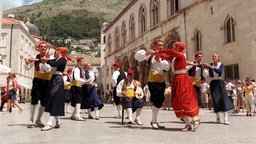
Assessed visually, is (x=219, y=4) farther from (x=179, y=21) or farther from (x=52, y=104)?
(x=52, y=104)

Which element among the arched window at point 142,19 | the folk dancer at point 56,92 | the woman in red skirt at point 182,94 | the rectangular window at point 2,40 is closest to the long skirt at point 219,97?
the woman in red skirt at point 182,94

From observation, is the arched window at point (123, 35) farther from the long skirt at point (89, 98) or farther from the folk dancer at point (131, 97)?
the folk dancer at point (131, 97)

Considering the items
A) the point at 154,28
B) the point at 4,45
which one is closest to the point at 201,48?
the point at 154,28

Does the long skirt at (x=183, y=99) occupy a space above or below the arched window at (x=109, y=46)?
below

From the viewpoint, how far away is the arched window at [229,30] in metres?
16.8

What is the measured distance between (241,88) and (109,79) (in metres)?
31.2

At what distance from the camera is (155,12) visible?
2775 cm

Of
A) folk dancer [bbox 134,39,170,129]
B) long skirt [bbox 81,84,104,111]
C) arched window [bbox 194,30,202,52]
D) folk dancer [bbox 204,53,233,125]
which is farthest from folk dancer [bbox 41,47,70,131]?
arched window [bbox 194,30,202,52]

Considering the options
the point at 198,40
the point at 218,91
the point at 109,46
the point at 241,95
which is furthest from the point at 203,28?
the point at 109,46

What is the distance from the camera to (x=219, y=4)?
17.9 m

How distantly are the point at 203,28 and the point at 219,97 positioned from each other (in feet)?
38.9

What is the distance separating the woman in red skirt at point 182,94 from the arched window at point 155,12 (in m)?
20.8

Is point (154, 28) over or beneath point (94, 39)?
beneath

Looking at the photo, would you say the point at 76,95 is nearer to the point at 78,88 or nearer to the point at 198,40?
the point at 78,88
